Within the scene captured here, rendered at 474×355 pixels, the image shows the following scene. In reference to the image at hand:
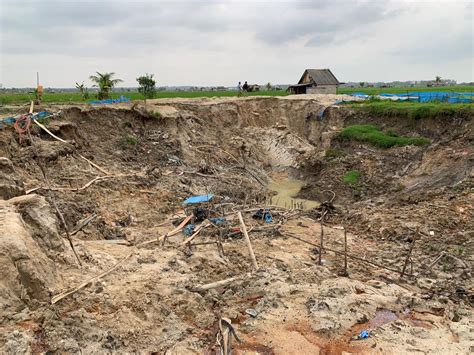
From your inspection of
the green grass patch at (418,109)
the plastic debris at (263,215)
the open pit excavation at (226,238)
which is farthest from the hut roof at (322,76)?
the plastic debris at (263,215)

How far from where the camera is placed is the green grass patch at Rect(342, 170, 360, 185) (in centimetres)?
1884

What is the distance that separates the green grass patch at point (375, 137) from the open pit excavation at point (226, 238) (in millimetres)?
114

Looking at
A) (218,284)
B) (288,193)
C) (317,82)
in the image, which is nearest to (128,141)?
(288,193)

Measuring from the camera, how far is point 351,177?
19125 millimetres

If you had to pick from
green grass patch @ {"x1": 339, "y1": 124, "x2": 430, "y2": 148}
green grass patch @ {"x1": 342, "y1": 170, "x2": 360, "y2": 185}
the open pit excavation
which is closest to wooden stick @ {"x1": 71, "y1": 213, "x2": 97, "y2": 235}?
the open pit excavation

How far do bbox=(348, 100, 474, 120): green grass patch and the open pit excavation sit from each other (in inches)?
15.2

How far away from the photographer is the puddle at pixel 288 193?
1855 centimetres

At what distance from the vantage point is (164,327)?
6.95 meters

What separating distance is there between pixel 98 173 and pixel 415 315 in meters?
12.1

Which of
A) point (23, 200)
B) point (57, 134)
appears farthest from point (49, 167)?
point (23, 200)

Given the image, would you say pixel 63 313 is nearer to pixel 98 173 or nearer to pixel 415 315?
pixel 415 315

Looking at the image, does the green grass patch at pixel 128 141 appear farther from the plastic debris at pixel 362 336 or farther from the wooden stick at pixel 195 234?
the plastic debris at pixel 362 336

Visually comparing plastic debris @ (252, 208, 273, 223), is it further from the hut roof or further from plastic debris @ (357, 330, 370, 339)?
the hut roof

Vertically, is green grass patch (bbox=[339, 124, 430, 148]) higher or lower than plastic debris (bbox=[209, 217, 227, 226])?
higher
